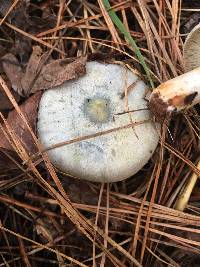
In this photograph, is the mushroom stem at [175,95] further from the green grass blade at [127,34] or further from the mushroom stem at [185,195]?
the mushroom stem at [185,195]

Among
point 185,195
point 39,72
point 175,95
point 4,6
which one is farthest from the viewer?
point 4,6

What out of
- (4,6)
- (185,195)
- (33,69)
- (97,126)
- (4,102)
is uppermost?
(4,6)

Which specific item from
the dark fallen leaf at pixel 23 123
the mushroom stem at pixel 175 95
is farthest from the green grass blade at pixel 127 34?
the dark fallen leaf at pixel 23 123

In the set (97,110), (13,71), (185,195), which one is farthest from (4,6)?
(185,195)

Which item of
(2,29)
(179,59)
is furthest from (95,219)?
(2,29)

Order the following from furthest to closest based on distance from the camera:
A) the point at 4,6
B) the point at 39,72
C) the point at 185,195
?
the point at 4,6 → the point at 39,72 → the point at 185,195

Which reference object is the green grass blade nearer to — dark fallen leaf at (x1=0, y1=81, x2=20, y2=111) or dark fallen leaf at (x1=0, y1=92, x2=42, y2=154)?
dark fallen leaf at (x1=0, y1=92, x2=42, y2=154)

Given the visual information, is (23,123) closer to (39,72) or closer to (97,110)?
(39,72)
